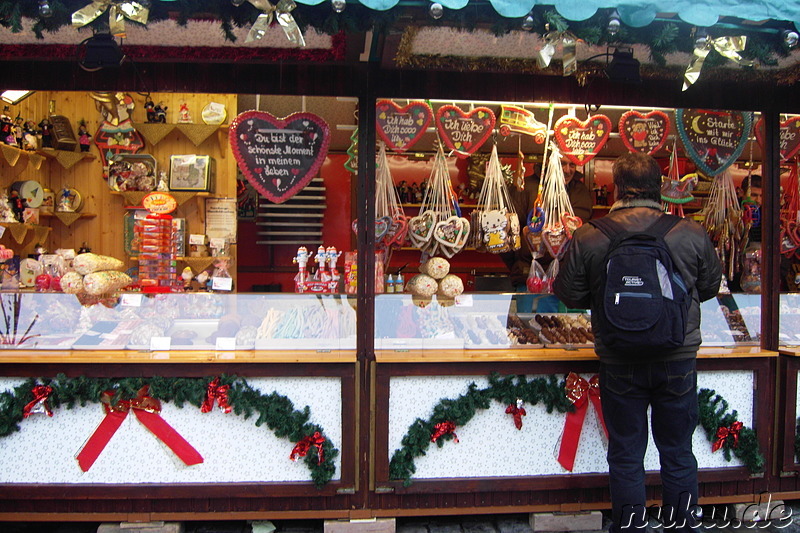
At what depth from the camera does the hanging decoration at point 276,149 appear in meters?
3.67

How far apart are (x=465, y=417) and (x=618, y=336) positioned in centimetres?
101

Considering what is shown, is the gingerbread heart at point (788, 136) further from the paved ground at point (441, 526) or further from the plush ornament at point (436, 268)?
the paved ground at point (441, 526)

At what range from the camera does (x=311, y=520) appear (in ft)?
11.8

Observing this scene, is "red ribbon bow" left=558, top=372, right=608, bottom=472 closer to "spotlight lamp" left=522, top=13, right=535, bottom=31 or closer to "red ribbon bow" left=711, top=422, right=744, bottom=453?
"red ribbon bow" left=711, top=422, right=744, bottom=453

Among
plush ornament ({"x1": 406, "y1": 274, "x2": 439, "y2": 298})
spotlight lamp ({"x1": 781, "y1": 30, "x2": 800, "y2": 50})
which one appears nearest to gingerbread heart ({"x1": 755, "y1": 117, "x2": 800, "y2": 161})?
spotlight lamp ({"x1": 781, "y1": 30, "x2": 800, "y2": 50})

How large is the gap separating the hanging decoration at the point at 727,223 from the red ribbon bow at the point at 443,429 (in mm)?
2650

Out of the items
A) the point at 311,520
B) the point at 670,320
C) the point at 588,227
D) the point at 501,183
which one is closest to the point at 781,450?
the point at 670,320

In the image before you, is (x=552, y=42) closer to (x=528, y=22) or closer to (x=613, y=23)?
(x=528, y=22)

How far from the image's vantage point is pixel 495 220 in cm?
440

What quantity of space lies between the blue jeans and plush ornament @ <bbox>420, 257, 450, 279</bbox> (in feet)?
4.42

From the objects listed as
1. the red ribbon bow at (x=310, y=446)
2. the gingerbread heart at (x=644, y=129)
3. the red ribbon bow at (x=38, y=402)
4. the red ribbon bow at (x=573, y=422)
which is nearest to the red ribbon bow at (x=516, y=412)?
the red ribbon bow at (x=573, y=422)

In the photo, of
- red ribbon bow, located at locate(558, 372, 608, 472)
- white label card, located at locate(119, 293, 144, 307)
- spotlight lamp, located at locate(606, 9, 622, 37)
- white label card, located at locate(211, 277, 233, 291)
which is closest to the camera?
spotlight lamp, located at locate(606, 9, 622, 37)

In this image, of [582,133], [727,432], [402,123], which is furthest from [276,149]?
[727,432]

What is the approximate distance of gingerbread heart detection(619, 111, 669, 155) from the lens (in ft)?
13.2
